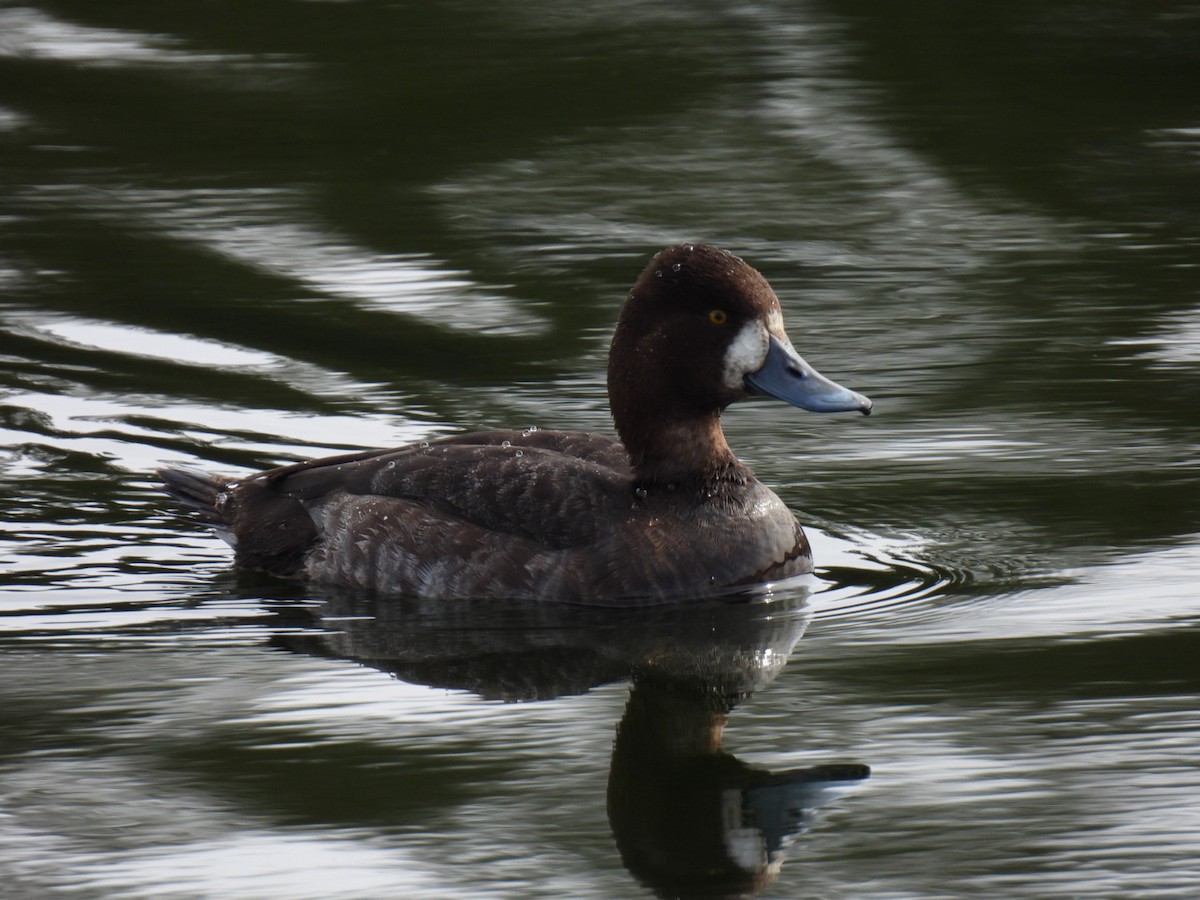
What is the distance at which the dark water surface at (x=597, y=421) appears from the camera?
4750mm

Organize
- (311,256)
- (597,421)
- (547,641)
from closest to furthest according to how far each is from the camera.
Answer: (547,641) → (597,421) → (311,256)

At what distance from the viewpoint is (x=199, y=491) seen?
7816 millimetres

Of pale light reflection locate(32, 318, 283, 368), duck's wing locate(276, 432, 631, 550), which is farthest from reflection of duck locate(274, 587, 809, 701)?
pale light reflection locate(32, 318, 283, 368)

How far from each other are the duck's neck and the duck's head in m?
0.01

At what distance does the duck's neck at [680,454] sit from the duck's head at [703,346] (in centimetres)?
1

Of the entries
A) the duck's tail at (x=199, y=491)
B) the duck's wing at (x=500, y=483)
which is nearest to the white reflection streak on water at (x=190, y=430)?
the duck's tail at (x=199, y=491)

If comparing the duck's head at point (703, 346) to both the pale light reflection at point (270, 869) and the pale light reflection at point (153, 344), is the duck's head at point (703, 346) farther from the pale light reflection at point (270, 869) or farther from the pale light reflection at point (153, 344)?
the pale light reflection at point (153, 344)

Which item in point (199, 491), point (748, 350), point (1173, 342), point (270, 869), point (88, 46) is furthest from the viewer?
point (88, 46)

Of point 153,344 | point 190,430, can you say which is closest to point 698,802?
point 190,430

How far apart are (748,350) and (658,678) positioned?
1368 mm

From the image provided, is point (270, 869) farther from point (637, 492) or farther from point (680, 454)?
point (680, 454)

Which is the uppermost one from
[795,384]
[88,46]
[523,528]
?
[88,46]

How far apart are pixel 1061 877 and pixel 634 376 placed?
2.99 metres

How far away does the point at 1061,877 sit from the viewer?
14.3 feet
